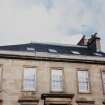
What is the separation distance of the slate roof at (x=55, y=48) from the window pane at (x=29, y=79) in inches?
98.2

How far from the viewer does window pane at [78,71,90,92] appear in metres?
21.4

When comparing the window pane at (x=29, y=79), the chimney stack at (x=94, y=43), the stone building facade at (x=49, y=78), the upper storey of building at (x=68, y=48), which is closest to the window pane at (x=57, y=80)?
the stone building facade at (x=49, y=78)

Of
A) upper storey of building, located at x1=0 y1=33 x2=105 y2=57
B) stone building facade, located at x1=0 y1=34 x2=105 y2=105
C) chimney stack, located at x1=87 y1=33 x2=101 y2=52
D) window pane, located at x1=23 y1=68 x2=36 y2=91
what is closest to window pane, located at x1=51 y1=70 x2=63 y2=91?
stone building facade, located at x1=0 y1=34 x2=105 y2=105

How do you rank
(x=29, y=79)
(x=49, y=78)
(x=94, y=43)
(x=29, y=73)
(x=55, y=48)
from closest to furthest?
(x=29, y=79), (x=29, y=73), (x=49, y=78), (x=55, y=48), (x=94, y=43)

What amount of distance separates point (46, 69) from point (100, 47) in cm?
707

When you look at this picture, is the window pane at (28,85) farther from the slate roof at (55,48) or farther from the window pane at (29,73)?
the slate roof at (55,48)

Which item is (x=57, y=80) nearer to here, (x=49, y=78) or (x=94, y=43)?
(x=49, y=78)

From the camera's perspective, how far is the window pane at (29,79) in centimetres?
2048

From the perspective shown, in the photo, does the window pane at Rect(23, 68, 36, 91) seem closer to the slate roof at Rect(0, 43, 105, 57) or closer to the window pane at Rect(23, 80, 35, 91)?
→ the window pane at Rect(23, 80, 35, 91)

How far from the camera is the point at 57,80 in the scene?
21156 millimetres

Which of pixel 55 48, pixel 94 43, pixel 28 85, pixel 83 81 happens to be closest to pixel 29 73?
pixel 28 85

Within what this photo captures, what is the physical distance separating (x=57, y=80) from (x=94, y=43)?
6869 mm

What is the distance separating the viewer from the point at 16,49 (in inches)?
877

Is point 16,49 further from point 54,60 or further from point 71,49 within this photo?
point 71,49
